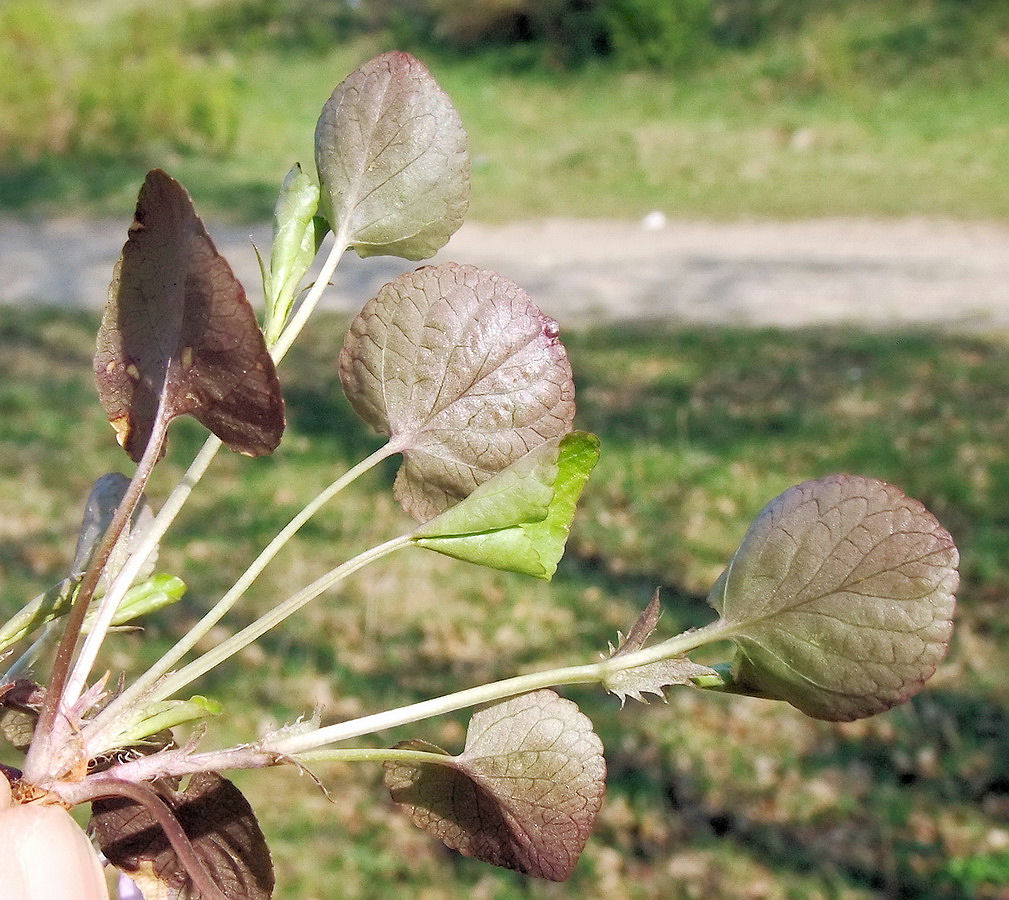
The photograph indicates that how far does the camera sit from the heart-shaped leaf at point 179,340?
42cm

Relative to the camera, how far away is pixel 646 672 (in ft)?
1.55

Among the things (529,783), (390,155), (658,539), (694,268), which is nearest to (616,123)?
(694,268)

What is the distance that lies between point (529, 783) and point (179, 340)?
0.23m

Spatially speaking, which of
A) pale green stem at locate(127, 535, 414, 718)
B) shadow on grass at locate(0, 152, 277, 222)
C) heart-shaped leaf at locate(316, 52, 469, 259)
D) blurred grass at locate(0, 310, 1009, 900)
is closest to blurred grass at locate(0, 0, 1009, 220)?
shadow on grass at locate(0, 152, 277, 222)

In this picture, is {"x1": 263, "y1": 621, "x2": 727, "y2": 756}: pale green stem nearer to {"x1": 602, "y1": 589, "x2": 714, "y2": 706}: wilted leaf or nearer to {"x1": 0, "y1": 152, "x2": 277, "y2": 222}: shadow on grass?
{"x1": 602, "y1": 589, "x2": 714, "y2": 706}: wilted leaf

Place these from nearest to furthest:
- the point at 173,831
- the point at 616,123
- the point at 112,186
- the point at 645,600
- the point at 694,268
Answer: the point at 173,831
the point at 645,600
the point at 694,268
the point at 112,186
the point at 616,123

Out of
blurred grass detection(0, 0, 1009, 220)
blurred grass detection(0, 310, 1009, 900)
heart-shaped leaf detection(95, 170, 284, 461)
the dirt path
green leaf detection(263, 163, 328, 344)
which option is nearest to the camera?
heart-shaped leaf detection(95, 170, 284, 461)

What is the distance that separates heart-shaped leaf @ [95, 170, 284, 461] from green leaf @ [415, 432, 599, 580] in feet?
0.29

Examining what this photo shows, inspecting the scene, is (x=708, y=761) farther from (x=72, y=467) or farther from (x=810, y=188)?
(x=810, y=188)

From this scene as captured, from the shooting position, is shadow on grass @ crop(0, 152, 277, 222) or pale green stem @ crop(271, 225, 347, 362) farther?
shadow on grass @ crop(0, 152, 277, 222)

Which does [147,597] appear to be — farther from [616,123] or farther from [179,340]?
Answer: [616,123]

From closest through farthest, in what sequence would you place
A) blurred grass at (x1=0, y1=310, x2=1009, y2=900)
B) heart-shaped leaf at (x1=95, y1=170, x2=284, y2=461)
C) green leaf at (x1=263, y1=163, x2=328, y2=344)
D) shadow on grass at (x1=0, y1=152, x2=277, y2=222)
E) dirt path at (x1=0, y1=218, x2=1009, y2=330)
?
heart-shaped leaf at (x1=95, y1=170, x2=284, y2=461) → green leaf at (x1=263, y1=163, x2=328, y2=344) → blurred grass at (x1=0, y1=310, x2=1009, y2=900) → dirt path at (x1=0, y1=218, x2=1009, y2=330) → shadow on grass at (x1=0, y1=152, x2=277, y2=222)

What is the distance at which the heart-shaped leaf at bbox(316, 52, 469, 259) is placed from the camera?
531mm

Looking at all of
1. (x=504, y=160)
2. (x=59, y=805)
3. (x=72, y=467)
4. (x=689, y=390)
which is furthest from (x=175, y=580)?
(x=504, y=160)
